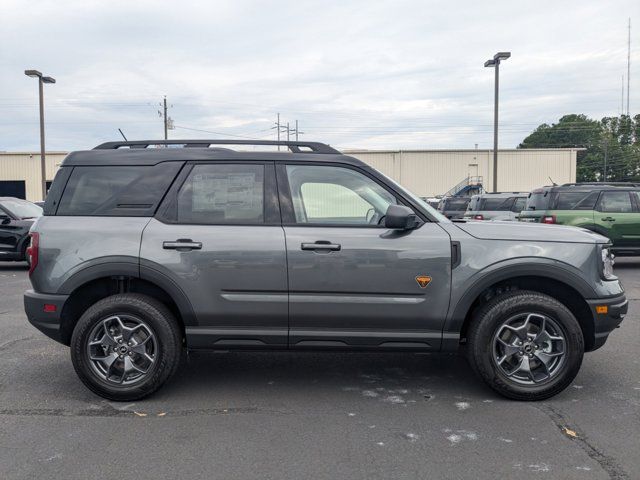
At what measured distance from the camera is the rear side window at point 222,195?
439 centimetres

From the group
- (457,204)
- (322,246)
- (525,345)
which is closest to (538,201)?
(457,204)

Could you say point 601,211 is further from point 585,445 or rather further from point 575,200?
point 585,445

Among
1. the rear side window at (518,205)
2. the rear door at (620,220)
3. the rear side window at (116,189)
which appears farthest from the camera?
the rear side window at (518,205)

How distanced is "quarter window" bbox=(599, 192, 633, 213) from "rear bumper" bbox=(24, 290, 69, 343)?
11.4m

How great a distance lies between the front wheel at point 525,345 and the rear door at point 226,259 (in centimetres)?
151

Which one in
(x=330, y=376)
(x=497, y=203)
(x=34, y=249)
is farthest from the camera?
(x=497, y=203)

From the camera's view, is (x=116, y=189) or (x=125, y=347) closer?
(x=125, y=347)

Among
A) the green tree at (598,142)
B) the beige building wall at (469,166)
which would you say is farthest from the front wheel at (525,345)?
the green tree at (598,142)

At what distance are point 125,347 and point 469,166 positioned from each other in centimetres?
4856

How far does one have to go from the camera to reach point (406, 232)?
14.0 feet

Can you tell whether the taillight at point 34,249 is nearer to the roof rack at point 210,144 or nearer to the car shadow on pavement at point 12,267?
the roof rack at point 210,144

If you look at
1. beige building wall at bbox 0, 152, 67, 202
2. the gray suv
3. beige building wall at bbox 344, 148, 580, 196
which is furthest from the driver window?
beige building wall at bbox 0, 152, 67, 202

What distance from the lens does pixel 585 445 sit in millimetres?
3541

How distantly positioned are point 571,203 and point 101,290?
1075 cm
